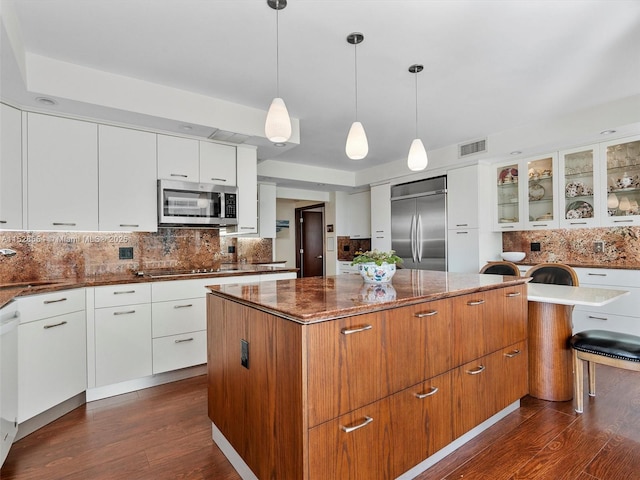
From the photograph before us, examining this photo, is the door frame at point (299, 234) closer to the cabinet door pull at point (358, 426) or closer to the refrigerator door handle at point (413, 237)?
the refrigerator door handle at point (413, 237)

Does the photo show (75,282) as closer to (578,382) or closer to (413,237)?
(578,382)

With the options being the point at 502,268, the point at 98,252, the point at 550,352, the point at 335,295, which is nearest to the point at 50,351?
the point at 98,252

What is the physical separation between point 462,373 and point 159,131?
3.11m

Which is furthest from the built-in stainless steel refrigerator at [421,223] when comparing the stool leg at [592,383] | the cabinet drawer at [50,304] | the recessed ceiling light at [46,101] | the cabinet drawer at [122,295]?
the recessed ceiling light at [46,101]

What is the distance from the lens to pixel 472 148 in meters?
4.36

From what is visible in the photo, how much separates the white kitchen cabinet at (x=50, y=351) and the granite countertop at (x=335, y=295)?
1.27 meters

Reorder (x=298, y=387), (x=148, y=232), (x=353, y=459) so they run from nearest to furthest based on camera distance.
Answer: (x=298, y=387)
(x=353, y=459)
(x=148, y=232)

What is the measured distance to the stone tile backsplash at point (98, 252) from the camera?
9.18 ft

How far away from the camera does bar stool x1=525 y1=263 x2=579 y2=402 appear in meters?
2.45

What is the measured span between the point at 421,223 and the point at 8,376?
464cm

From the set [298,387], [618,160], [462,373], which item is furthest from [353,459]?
[618,160]

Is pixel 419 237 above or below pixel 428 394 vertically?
above

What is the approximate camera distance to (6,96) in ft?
7.93

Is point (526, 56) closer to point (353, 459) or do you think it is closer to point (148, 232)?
point (353, 459)
